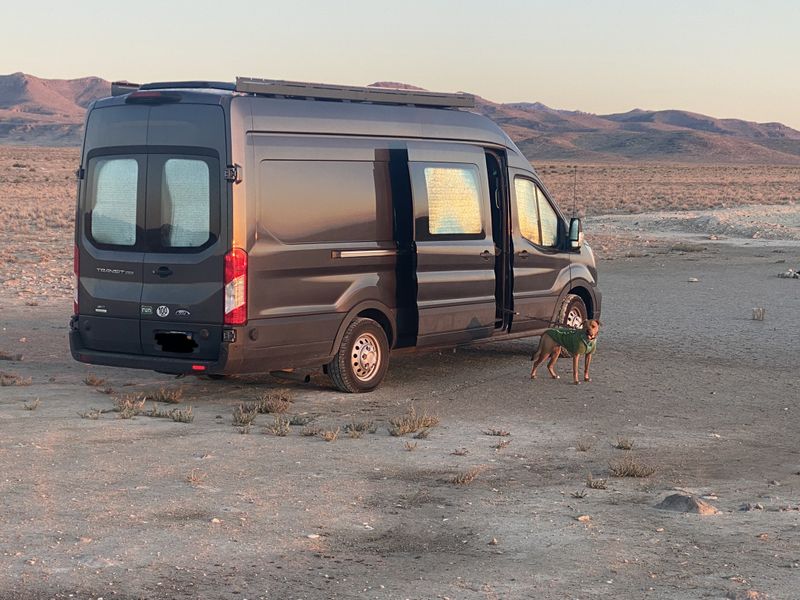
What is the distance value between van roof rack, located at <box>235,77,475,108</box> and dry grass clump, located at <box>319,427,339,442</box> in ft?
9.28

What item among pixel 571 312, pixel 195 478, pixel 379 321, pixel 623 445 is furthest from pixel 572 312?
pixel 195 478

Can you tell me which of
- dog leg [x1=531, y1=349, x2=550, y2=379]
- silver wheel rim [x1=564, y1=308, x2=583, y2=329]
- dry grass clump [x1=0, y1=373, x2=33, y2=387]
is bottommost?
dry grass clump [x1=0, y1=373, x2=33, y2=387]

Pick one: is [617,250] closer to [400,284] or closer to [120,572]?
[400,284]

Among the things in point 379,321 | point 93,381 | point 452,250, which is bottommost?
point 93,381

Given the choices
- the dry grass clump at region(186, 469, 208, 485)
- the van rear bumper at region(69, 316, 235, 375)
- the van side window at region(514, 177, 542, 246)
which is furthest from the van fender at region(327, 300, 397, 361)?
the dry grass clump at region(186, 469, 208, 485)

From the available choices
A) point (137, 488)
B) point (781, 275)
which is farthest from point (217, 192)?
point (781, 275)

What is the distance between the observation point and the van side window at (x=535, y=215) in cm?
1263

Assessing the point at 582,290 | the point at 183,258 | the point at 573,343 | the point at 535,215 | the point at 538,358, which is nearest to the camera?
the point at 183,258

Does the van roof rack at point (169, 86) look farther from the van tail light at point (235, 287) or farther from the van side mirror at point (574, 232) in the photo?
the van side mirror at point (574, 232)

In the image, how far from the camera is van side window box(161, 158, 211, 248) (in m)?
9.80

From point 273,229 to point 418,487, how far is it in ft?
10.1

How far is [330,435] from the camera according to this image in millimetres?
8922

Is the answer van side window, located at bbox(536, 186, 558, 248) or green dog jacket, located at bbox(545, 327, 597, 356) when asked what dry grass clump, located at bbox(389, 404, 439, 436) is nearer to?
green dog jacket, located at bbox(545, 327, 597, 356)

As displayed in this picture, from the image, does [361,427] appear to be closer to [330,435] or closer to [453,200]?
[330,435]
